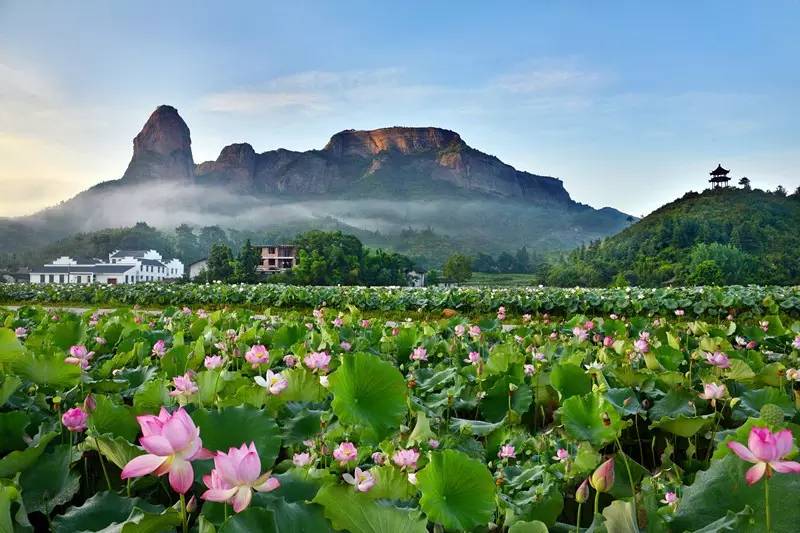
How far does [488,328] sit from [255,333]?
5.68 ft

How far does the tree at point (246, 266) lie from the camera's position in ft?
230

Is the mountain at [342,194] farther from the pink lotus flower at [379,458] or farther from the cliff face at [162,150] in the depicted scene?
the pink lotus flower at [379,458]

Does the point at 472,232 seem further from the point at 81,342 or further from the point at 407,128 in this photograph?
the point at 81,342

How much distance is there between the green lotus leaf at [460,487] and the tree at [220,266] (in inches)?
2863

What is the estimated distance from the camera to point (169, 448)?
0.82m

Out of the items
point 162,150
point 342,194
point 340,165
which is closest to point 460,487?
point 342,194

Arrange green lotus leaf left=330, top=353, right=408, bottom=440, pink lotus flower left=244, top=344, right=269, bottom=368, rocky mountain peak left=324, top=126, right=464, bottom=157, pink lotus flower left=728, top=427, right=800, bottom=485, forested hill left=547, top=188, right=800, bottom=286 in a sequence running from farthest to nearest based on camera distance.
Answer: rocky mountain peak left=324, top=126, right=464, bottom=157 → forested hill left=547, top=188, right=800, bottom=286 → pink lotus flower left=244, top=344, right=269, bottom=368 → green lotus leaf left=330, top=353, right=408, bottom=440 → pink lotus flower left=728, top=427, right=800, bottom=485

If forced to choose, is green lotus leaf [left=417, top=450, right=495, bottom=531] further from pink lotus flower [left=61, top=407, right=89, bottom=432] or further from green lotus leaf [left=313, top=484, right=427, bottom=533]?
pink lotus flower [left=61, top=407, right=89, bottom=432]

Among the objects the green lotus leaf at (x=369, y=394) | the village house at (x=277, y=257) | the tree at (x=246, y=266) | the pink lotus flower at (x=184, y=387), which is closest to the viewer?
the green lotus leaf at (x=369, y=394)

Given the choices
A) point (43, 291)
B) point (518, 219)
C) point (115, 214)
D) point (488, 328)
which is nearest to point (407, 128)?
point (518, 219)

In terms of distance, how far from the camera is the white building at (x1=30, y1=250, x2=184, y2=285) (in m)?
87.0

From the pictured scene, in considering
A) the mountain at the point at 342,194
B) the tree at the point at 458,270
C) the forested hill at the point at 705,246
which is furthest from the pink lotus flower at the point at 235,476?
the mountain at the point at 342,194

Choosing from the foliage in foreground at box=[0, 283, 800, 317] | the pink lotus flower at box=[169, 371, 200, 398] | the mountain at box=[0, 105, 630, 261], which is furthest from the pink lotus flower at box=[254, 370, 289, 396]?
the mountain at box=[0, 105, 630, 261]

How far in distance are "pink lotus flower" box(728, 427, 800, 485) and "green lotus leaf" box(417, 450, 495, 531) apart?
1.33ft
